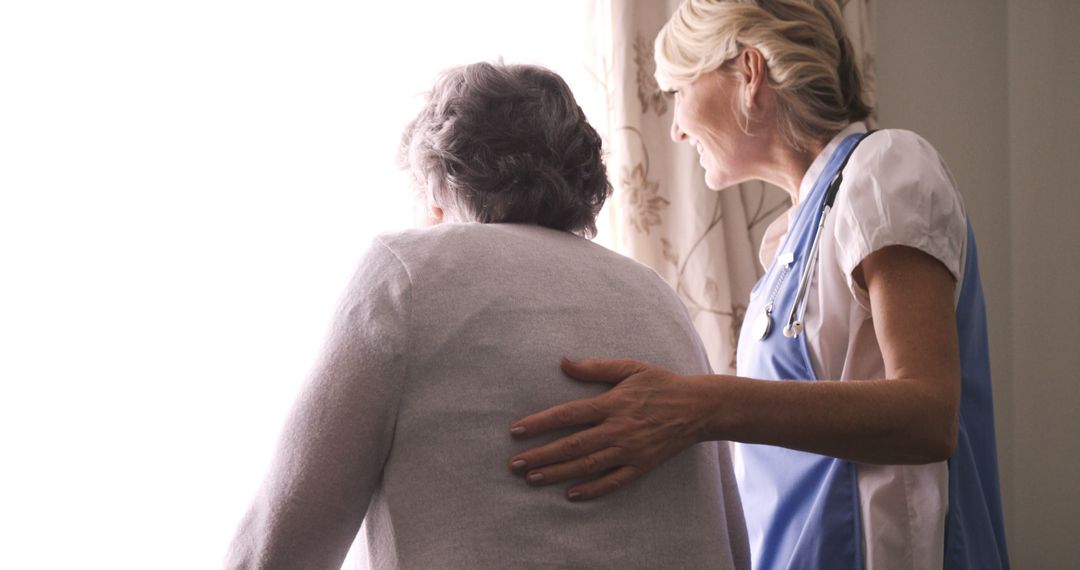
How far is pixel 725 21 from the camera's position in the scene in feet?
4.29

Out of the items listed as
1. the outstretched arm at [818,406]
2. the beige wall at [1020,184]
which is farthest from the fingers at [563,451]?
the beige wall at [1020,184]

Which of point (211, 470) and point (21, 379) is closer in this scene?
point (21, 379)

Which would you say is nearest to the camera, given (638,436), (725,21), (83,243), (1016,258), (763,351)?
(638,436)

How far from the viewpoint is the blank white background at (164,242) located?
4.66ft

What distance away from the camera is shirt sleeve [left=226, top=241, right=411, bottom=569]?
85 cm

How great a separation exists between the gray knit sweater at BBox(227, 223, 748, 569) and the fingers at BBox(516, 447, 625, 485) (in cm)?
1

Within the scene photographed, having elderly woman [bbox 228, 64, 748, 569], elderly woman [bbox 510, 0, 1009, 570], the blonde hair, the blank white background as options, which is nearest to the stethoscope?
elderly woman [bbox 510, 0, 1009, 570]

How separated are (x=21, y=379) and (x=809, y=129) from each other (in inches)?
47.0

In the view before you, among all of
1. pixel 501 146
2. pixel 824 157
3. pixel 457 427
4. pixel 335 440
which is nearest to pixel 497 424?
pixel 457 427

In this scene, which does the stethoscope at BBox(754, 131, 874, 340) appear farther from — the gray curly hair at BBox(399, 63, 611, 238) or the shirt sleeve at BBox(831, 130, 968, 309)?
the gray curly hair at BBox(399, 63, 611, 238)

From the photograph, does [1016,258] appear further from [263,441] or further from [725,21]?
[263,441]

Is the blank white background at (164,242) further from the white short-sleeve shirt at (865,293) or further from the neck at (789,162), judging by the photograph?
the white short-sleeve shirt at (865,293)

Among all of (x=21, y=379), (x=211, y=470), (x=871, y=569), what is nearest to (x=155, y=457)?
(x=211, y=470)

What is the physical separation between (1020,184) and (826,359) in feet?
4.67
